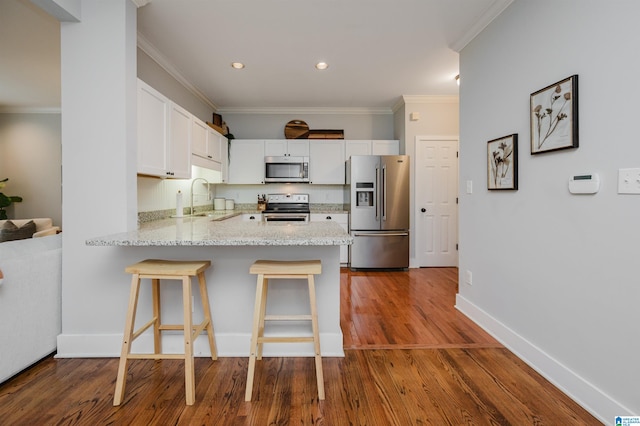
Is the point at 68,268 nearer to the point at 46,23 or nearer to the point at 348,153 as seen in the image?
the point at 46,23

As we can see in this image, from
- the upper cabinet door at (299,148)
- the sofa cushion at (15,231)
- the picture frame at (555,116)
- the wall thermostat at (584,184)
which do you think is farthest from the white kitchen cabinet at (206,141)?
the wall thermostat at (584,184)

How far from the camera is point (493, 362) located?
6.59 ft

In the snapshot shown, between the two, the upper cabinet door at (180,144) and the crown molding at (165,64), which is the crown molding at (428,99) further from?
the upper cabinet door at (180,144)

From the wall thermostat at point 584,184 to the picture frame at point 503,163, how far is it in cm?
47

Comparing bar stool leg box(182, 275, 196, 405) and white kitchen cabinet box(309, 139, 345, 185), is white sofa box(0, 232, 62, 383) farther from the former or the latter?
white kitchen cabinet box(309, 139, 345, 185)

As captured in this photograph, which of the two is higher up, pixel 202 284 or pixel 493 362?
pixel 202 284

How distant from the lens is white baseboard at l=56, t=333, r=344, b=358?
6.73 ft

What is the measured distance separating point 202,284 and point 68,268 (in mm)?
986

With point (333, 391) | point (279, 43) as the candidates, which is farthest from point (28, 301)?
point (279, 43)

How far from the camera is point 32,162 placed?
2.54 meters

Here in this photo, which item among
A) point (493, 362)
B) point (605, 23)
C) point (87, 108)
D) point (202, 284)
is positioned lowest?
point (493, 362)

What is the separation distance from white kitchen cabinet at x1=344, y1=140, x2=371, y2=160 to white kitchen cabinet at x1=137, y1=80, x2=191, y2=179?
8.10ft

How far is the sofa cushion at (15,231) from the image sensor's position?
1.97m

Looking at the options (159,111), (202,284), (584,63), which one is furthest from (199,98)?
(584,63)
